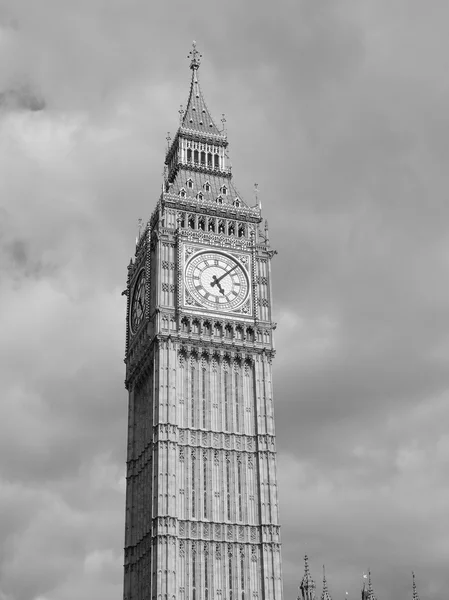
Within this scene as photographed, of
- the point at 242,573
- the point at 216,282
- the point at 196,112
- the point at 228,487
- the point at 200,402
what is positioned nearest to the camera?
the point at 242,573

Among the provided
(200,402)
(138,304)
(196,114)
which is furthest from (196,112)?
(200,402)

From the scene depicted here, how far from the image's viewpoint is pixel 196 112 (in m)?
103

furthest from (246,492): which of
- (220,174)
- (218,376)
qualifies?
(220,174)

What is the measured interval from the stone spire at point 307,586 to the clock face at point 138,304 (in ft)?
79.4

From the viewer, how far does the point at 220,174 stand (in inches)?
3890

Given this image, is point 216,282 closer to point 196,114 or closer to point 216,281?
point 216,281

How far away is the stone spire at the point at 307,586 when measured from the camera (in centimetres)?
8312

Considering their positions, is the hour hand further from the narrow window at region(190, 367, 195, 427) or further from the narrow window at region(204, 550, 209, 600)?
the narrow window at region(204, 550, 209, 600)

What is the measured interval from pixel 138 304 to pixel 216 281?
315 inches

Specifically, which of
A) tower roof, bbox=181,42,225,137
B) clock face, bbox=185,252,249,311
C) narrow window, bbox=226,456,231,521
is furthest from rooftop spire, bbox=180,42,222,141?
narrow window, bbox=226,456,231,521

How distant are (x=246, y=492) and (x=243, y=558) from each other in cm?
512

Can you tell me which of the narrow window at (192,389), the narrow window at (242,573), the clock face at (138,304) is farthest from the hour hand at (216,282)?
the narrow window at (242,573)

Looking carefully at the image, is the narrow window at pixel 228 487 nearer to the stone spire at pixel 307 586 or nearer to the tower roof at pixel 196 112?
the stone spire at pixel 307 586

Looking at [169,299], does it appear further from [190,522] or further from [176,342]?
[190,522]
